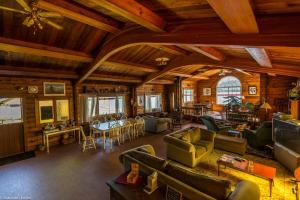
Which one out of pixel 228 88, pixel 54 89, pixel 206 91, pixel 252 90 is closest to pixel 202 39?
pixel 54 89

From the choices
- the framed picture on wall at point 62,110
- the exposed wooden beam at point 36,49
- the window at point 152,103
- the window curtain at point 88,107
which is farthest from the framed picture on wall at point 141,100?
the exposed wooden beam at point 36,49

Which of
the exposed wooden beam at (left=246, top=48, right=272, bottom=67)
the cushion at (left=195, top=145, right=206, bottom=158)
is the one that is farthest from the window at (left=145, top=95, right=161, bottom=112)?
the exposed wooden beam at (left=246, top=48, right=272, bottom=67)

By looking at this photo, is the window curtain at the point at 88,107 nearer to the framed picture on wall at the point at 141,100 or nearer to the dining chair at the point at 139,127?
the dining chair at the point at 139,127

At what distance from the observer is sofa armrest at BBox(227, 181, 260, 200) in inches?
74.0

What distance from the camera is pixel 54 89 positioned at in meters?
6.16

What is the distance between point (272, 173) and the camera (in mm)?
3150

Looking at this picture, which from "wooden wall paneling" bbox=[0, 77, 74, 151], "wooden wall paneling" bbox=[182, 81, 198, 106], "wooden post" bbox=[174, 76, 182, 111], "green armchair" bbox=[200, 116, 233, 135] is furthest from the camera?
"wooden wall paneling" bbox=[182, 81, 198, 106]

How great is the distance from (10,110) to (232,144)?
24.2 ft

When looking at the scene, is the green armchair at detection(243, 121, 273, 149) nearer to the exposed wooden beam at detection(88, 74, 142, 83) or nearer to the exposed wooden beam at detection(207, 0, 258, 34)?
the exposed wooden beam at detection(207, 0, 258, 34)

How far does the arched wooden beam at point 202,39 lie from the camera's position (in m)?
2.03

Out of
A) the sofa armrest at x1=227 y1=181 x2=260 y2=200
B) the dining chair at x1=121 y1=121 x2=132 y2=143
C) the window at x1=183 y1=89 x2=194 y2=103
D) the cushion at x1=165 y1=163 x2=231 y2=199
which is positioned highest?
the window at x1=183 y1=89 x2=194 y2=103

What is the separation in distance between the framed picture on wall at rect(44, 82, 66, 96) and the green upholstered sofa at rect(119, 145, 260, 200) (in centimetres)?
514

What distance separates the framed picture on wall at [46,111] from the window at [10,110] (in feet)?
1.97

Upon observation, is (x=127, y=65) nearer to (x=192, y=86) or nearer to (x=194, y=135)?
(x=194, y=135)
